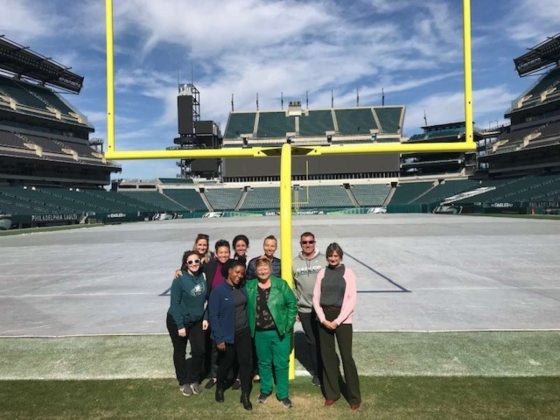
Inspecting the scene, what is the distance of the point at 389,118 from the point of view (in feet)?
279

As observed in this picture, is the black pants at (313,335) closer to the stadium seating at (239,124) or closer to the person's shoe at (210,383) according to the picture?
the person's shoe at (210,383)

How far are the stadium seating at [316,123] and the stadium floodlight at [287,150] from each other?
7865 centimetres

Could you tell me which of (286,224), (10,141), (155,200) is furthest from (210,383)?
(155,200)

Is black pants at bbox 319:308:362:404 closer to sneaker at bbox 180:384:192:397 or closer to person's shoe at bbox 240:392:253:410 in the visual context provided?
person's shoe at bbox 240:392:253:410

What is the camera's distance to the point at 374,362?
497cm

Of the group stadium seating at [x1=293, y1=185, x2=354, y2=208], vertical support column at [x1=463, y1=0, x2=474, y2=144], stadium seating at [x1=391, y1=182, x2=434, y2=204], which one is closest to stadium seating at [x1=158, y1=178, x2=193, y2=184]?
stadium seating at [x1=293, y1=185, x2=354, y2=208]

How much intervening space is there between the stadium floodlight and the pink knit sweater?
0.54 meters

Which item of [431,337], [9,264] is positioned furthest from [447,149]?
[9,264]

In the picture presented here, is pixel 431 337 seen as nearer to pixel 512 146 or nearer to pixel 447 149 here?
pixel 447 149

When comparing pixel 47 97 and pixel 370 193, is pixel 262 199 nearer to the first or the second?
pixel 370 193

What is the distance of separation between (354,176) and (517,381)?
74005 millimetres

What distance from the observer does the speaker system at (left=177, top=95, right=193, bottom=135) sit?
84.8 meters

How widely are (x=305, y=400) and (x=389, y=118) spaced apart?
3422 inches

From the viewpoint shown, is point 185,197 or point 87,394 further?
point 185,197
